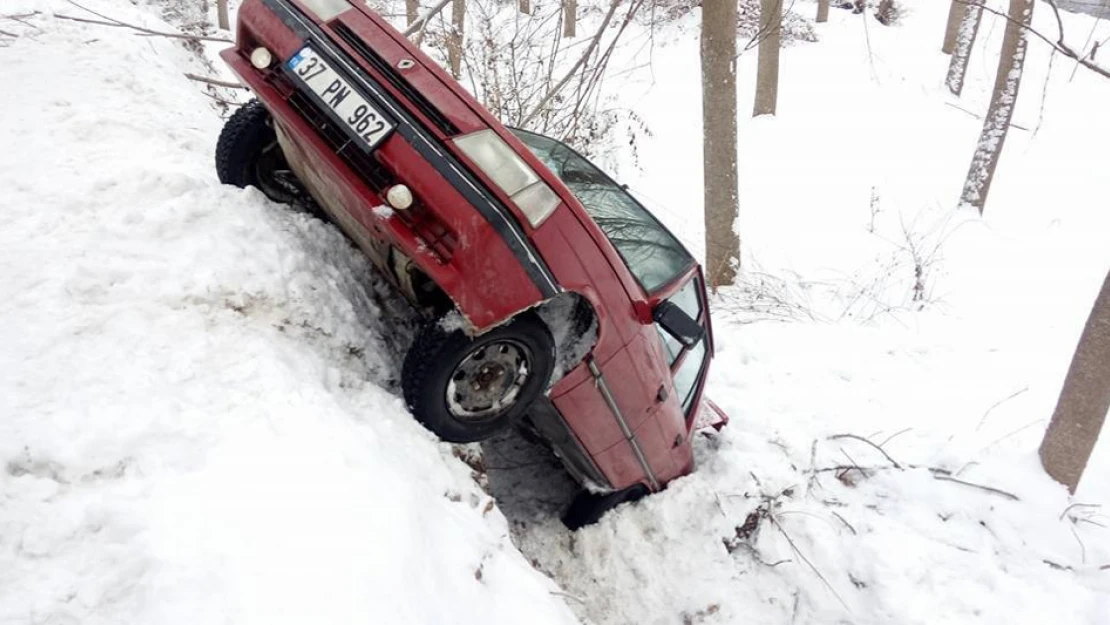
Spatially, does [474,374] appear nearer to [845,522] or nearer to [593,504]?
[593,504]

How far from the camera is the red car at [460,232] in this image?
2.40m

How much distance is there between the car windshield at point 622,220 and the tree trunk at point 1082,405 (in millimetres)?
2236

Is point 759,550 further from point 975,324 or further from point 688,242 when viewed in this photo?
point 688,242

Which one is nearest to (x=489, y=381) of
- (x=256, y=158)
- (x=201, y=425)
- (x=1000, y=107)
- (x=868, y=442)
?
(x=201, y=425)

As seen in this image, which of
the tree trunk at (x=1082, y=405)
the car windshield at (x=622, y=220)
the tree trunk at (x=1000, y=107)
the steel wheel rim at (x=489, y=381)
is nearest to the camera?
the steel wheel rim at (x=489, y=381)

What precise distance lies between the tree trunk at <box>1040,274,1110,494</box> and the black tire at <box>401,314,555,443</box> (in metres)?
3.03

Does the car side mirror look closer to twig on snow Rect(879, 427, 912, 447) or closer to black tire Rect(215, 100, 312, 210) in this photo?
black tire Rect(215, 100, 312, 210)

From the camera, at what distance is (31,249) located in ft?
9.09

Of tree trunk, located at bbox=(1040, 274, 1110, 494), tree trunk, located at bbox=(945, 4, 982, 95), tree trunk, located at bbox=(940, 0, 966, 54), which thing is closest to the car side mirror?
tree trunk, located at bbox=(1040, 274, 1110, 494)

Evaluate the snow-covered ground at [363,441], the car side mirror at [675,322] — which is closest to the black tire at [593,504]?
the snow-covered ground at [363,441]

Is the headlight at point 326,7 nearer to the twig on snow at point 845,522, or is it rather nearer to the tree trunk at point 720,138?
the twig on snow at point 845,522

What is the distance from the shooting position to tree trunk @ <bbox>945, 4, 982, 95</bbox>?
558 inches

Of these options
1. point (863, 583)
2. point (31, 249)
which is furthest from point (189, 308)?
point (863, 583)

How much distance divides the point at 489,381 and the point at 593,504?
1355mm
